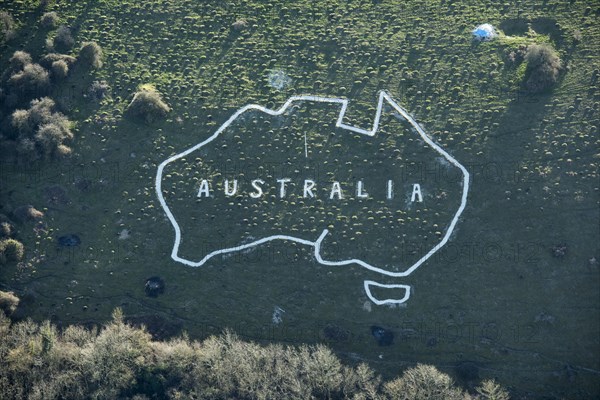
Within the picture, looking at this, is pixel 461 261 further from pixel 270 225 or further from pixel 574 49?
pixel 574 49

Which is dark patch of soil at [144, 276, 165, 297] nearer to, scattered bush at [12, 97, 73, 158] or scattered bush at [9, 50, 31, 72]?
scattered bush at [12, 97, 73, 158]

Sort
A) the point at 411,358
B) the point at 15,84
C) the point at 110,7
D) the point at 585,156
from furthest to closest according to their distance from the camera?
the point at 110,7 < the point at 15,84 < the point at 585,156 < the point at 411,358

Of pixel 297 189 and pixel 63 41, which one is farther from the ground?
pixel 63 41

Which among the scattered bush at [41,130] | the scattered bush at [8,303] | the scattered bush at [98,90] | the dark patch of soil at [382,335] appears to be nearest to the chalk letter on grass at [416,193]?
the dark patch of soil at [382,335]

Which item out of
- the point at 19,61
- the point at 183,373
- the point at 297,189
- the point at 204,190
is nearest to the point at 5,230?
the point at 19,61

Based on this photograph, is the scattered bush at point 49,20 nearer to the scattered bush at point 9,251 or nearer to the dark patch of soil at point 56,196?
the dark patch of soil at point 56,196

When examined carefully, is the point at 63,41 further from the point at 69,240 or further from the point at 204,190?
the point at 204,190

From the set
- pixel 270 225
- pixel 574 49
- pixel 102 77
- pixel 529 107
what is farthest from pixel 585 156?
pixel 102 77
